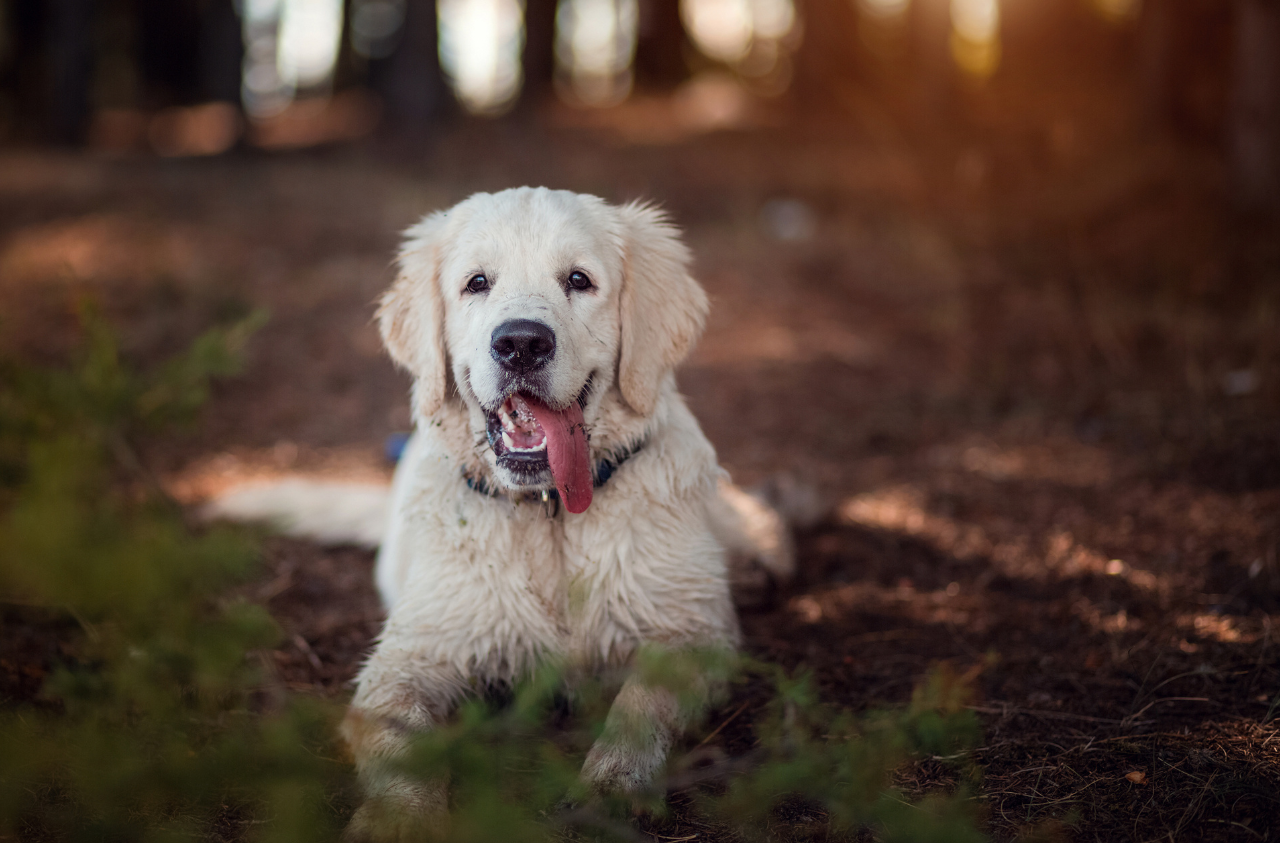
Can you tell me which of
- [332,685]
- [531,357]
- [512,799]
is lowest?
[332,685]

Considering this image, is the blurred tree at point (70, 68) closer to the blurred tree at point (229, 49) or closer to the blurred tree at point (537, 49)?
the blurred tree at point (229, 49)

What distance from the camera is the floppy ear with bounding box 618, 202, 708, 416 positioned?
2.73 metres

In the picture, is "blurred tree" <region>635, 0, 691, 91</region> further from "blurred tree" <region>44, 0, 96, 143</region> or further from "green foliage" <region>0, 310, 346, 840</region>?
"green foliage" <region>0, 310, 346, 840</region>

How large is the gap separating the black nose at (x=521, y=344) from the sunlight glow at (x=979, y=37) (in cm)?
1541

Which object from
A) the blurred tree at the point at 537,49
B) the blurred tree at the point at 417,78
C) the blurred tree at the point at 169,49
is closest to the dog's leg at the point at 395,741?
the blurred tree at the point at 417,78

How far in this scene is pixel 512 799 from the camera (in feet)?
5.89

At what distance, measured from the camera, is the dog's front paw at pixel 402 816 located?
74.6 inches

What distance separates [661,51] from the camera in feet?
69.5

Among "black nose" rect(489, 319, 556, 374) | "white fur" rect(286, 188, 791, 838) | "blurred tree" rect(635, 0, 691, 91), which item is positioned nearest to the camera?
"black nose" rect(489, 319, 556, 374)

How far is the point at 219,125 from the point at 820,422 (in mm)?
17176

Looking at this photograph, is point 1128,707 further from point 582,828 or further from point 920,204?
point 920,204

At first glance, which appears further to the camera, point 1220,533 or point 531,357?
point 1220,533

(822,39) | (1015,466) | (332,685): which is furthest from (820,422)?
(822,39)

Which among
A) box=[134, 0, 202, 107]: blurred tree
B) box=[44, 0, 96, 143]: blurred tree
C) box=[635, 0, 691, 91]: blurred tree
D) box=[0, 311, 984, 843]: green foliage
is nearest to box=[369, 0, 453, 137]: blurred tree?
box=[44, 0, 96, 143]: blurred tree
